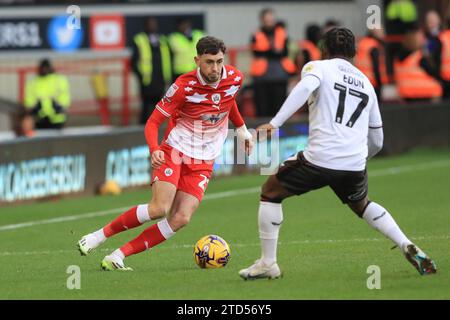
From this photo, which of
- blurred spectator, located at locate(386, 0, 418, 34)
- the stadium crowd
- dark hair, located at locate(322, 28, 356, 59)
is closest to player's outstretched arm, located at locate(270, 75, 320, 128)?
dark hair, located at locate(322, 28, 356, 59)

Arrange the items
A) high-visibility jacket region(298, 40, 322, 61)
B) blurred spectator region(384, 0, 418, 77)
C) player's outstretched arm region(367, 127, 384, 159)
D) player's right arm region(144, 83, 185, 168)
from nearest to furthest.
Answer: player's outstretched arm region(367, 127, 384, 159)
player's right arm region(144, 83, 185, 168)
high-visibility jacket region(298, 40, 322, 61)
blurred spectator region(384, 0, 418, 77)

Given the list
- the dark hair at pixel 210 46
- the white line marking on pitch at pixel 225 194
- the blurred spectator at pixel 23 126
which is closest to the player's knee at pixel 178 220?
the dark hair at pixel 210 46

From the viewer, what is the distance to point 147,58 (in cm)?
2230

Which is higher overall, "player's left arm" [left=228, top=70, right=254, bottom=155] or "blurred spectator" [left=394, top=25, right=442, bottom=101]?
"player's left arm" [left=228, top=70, right=254, bottom=155]

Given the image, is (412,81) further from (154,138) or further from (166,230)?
(154,138)

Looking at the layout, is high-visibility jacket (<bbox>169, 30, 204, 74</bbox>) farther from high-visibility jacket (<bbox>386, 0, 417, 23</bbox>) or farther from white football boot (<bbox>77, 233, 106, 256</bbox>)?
white football boot (<bbox>77, 233, 106, 256</bbox>)

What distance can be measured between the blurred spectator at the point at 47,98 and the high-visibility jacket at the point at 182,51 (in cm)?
220

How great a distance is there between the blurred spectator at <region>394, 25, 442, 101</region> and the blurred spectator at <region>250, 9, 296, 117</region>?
224cm

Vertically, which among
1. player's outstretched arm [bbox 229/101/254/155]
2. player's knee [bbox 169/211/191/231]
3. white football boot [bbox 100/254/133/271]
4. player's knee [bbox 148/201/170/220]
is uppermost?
player's outstretched arm [bbox 229/101/254/155]

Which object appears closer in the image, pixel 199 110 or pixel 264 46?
pixel 199 110

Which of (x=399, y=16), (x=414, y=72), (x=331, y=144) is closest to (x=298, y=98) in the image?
(x=331, y=144)

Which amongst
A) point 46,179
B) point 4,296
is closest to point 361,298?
point 4,296

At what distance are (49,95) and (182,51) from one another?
8.53ft

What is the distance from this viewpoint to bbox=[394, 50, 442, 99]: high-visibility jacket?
23.4 meters
